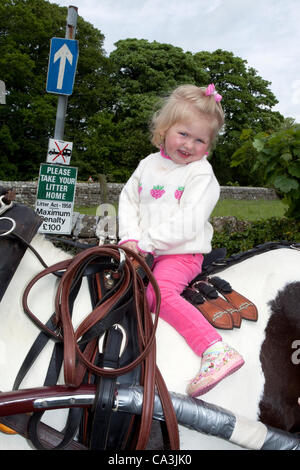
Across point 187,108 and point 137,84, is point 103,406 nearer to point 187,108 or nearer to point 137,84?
point 187,108

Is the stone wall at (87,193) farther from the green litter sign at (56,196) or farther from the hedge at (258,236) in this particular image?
the green litter sign at (56,196)

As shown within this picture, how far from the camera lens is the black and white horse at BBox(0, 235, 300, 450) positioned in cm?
138

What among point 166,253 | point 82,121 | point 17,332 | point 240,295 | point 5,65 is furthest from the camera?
point 82,121

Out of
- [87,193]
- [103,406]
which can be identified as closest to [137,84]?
[87,193]

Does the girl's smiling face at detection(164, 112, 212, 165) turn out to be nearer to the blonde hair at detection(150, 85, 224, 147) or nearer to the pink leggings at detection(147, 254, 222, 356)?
the blonde hair at detection(150, 85, 224, 147)

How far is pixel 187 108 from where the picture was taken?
1.98 m

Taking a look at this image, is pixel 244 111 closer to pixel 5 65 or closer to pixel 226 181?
pixel 226 181

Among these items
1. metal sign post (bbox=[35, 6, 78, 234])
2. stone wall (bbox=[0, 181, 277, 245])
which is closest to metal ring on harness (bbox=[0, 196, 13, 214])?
stone wall (bbox=[0, 181, 277, 245])

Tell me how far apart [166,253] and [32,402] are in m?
0.91

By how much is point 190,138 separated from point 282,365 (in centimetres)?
121

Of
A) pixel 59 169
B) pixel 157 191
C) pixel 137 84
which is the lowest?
pixel 157 191

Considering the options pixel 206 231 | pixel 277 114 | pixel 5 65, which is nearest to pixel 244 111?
pixel 277 114

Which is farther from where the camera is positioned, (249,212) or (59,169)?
(249,212)

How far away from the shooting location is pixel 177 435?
130 centimetres
